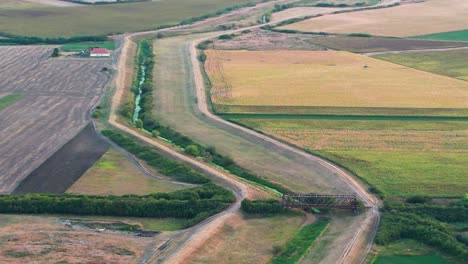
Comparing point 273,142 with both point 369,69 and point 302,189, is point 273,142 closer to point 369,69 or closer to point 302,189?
point 302,189

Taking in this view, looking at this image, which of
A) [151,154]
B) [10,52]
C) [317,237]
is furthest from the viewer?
[10,52]

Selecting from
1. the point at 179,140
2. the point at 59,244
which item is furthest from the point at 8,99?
the point at 59,244

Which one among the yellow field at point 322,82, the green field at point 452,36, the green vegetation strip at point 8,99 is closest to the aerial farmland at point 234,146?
the yellow field at point 322,82

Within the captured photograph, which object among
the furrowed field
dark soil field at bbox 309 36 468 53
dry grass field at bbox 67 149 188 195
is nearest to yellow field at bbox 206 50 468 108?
the furrowed field

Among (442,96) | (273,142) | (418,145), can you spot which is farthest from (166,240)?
(442,96)

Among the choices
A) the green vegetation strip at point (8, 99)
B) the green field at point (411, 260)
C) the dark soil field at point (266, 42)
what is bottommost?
the green field at point (411, 260)

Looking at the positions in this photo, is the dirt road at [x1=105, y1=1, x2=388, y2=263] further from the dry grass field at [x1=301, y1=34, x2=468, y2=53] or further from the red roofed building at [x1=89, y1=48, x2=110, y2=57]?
the dry grass field at [x1=301, y1=34, x2=468, y2=53]

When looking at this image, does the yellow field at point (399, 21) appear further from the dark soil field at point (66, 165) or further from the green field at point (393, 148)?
the dark soil field at point (66, 165)
